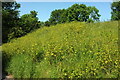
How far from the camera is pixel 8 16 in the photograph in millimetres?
21578

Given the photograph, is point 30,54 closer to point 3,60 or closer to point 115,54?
point 3,60

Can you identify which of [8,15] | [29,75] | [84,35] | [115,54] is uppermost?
[8,15]

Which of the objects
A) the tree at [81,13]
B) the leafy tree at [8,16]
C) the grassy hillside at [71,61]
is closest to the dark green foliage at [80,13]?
the tree at [81,13]

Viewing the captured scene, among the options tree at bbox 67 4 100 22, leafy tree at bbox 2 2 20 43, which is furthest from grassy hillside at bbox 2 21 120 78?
tree at bbox 67 4 100 22

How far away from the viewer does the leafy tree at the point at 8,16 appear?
20.5m

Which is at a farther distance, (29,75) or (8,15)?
(8,15)

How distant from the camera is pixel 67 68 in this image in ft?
17.7

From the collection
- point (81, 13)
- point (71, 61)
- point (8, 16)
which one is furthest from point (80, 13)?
point (71, 61)

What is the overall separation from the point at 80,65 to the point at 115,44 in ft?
5.77

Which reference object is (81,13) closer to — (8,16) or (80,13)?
(80,13)

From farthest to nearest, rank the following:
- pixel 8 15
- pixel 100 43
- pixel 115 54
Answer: pixel 8 15 → pixel 100 43 → pixel 115 54

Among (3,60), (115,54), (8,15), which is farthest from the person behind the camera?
(8,15)

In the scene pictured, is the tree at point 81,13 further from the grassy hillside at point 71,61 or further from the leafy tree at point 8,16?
the grassy hillside at point 71,61

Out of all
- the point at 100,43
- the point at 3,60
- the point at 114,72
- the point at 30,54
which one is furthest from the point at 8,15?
the point at 114,72
